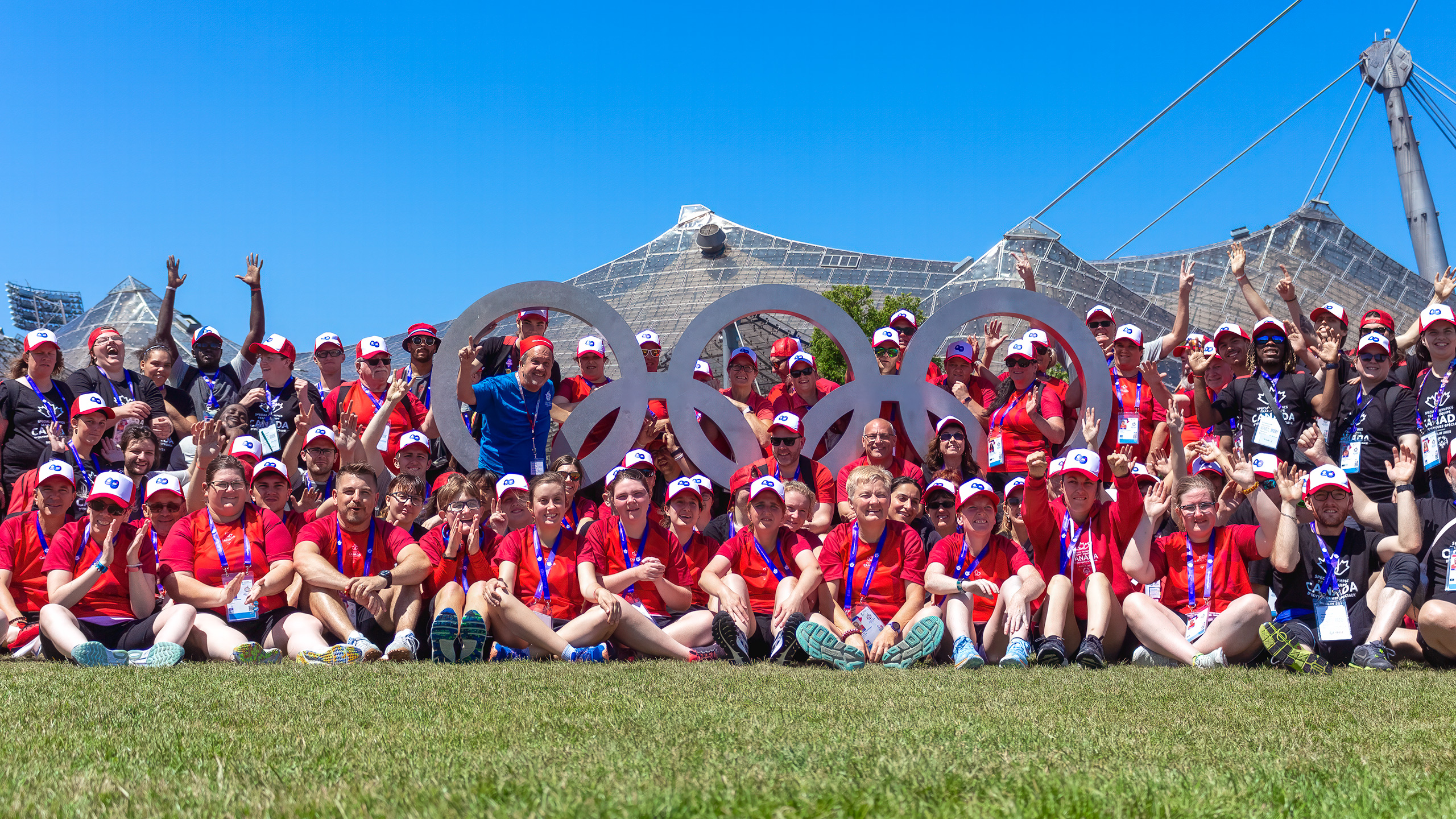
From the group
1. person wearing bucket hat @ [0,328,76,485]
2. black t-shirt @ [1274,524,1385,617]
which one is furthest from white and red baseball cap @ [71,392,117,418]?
black t-shirt @ [1274,524,1385,617]

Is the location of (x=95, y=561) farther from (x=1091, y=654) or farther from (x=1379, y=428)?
(x=1379, y=428)

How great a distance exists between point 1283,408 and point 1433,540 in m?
2.25

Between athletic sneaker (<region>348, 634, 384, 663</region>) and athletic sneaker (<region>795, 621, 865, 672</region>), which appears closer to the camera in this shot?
athletic sneaker (<region>795, 621, 865, 672</region>)

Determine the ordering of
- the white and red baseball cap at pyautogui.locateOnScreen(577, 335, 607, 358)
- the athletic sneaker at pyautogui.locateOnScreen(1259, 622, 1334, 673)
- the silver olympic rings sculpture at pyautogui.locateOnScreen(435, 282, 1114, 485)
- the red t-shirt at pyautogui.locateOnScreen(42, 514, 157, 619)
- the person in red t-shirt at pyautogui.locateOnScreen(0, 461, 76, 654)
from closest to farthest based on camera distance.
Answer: the athletic sneaker at pyautogui.locateOnScreen(1259, 622, 1334, 673) → the red t-shirt at pyautogui.locateOnScreen(42, 514, 157, 619) → the person in red t-shirt at pyautogui.locateOnScreen(0, 461, 76, 654) → the silver olympic rings sculpture at pyautogui.locateOnScreen(435, 282, 1114, 485) → the white and red baseball cap at pyautogui.locateOnScreen(577, 335, 607, 358)

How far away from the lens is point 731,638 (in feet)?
24.9

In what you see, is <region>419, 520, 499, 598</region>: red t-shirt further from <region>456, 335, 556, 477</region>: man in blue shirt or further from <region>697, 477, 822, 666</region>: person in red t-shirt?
<region>456, 335, 556, 477</region>: man in blue shirt

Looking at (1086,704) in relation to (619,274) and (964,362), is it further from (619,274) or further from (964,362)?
(619,274)

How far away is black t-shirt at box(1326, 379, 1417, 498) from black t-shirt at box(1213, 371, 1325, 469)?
30cm

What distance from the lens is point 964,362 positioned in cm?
1153

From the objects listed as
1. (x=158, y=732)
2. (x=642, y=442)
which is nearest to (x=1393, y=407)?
(x=642, y=442)

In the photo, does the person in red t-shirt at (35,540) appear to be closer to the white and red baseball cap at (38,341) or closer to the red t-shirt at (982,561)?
the white and red baseball cap at (38,341)

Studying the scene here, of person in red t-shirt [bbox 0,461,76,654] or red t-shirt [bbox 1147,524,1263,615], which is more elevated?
red t-shirt [bbox 1147,524,1263,615]

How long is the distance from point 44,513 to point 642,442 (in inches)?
193

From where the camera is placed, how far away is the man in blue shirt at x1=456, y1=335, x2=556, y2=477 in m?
10.3
